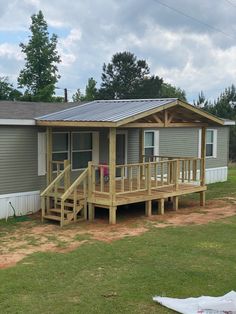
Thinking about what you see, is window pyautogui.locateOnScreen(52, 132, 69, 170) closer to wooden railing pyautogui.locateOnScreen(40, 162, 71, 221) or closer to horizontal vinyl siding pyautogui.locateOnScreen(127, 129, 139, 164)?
wooden railing pyautogui.locateOnScreen(40, 162, 71, 221)

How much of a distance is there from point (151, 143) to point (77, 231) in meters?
6.80

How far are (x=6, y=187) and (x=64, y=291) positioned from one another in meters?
5.90

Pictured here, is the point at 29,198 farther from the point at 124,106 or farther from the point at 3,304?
the point at 3,304

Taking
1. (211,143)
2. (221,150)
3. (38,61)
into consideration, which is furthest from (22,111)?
(38,61)

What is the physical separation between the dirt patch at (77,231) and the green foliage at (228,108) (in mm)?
20800

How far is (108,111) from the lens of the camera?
1145 centimetres

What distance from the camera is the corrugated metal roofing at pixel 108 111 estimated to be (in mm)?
10648

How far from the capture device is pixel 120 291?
6055 millimetres

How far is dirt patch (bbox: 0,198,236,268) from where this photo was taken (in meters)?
8.46

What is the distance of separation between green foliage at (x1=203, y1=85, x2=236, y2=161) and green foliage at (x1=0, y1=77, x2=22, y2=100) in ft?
52.6

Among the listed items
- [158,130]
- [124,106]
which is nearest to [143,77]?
[158,130]

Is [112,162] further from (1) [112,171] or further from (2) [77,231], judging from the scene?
(2) [77,231]

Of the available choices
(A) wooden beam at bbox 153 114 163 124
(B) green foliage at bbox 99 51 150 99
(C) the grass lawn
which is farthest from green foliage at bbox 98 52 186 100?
(C) the grass lawn

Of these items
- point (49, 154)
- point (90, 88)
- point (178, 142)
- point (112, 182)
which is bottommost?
point (112, 182)
